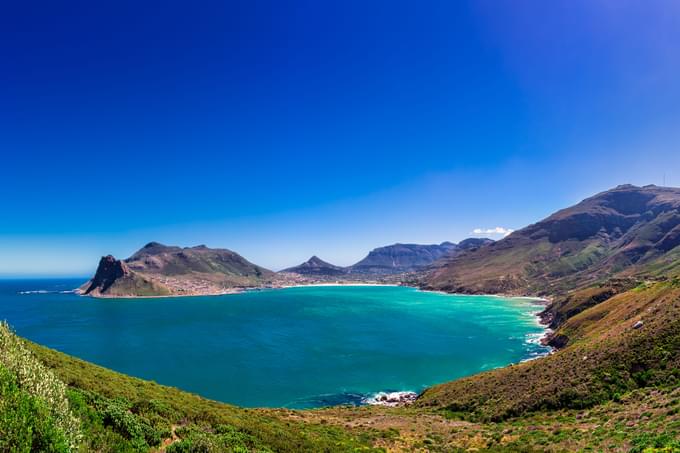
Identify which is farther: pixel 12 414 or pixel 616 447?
pixel 616 447

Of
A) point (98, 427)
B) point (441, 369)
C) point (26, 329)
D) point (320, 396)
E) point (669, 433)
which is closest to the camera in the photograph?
point (98, 427)

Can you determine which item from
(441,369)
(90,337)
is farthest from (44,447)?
(90,337)

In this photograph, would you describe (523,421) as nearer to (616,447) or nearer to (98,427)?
(616,447)

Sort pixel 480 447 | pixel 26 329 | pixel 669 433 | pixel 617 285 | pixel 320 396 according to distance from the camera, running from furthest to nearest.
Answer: pixel 26 329, pixel 617 285, pixel 320 396, pixel 480 447, pixel 669 433

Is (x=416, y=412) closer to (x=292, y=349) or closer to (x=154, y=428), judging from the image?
(x=154, y=428)

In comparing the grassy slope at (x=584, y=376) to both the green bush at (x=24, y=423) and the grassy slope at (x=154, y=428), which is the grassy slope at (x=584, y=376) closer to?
the grassy slope at (x=154, y=428)

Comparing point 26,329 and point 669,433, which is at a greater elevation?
point 669,433

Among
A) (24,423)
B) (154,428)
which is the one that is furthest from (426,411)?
(24,423)
